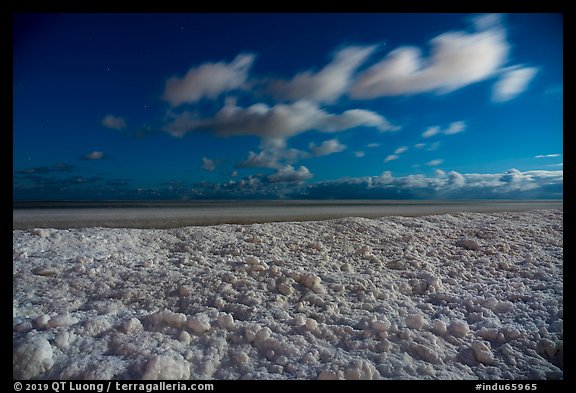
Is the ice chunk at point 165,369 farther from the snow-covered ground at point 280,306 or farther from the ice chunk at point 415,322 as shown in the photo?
the ice chunk at point 415,322

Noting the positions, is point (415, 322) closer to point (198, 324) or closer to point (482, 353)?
point (482, 353)

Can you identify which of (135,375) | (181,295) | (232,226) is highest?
(232,226)

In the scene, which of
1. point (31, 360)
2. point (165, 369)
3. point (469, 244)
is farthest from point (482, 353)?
point (31, 360)

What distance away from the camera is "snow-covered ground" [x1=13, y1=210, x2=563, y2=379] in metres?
2.75

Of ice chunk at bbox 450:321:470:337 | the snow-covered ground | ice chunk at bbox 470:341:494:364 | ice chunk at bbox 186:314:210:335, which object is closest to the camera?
the snow-covered ground

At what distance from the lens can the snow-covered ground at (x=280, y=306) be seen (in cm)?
275

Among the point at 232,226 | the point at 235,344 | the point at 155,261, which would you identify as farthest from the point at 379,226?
the point at 235,344

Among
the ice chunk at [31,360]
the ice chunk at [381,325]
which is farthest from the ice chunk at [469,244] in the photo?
the ice chunk at [31,360]

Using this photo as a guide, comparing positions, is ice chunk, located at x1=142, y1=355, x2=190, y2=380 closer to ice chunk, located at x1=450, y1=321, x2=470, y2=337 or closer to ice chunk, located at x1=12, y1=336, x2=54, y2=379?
ice chunk, located at x1=12, y1=336, x2=54, y2=379

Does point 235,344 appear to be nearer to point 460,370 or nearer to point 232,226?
point 460,370

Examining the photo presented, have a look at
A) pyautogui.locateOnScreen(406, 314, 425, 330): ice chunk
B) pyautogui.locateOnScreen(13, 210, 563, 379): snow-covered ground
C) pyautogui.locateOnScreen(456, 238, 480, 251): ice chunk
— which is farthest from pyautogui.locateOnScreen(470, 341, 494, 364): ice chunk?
pyautogui.locateOnScreen(456, 238, 480, 251): ice chunk

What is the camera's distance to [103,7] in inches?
121

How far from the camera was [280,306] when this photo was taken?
360 centimetres
